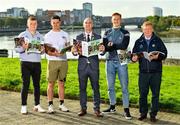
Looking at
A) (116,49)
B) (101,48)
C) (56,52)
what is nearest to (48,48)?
(56,52)

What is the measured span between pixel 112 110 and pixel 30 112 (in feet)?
5.33

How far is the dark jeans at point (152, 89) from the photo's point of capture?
782 centimetres

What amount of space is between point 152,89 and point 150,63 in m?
0.49

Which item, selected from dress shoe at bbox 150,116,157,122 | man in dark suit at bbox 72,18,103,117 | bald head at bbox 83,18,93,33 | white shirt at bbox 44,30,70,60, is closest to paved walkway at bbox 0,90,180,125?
dress shoe at bbox 150,116,157,122

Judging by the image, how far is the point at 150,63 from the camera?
7.83 meters

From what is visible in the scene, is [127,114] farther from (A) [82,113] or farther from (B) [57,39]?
(B) [57,39]

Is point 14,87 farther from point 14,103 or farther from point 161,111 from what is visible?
point 161,111

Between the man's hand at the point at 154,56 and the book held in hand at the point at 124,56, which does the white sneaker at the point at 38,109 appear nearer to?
the book held in hand at the point at 124,56

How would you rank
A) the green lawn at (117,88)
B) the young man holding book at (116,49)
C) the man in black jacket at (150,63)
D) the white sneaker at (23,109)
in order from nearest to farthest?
the man in black jacket at (150,63), the young man holding book at (116,49), the white sneaker at (23,109), the green lawn at (117,88)

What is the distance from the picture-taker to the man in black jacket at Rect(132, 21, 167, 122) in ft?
25.5

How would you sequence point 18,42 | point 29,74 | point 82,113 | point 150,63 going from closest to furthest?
point 150,63
point 82,113
point 18,42
point 29,74

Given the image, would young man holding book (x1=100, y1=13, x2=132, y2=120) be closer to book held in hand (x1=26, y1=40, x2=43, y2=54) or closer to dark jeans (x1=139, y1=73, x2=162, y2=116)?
dark jeans (x1=139, y1=73, x2=162, y2=116)

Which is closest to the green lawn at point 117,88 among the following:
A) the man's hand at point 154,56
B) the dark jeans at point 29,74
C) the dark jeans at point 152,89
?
the dark jeans at point 152,89

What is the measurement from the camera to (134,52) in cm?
802
